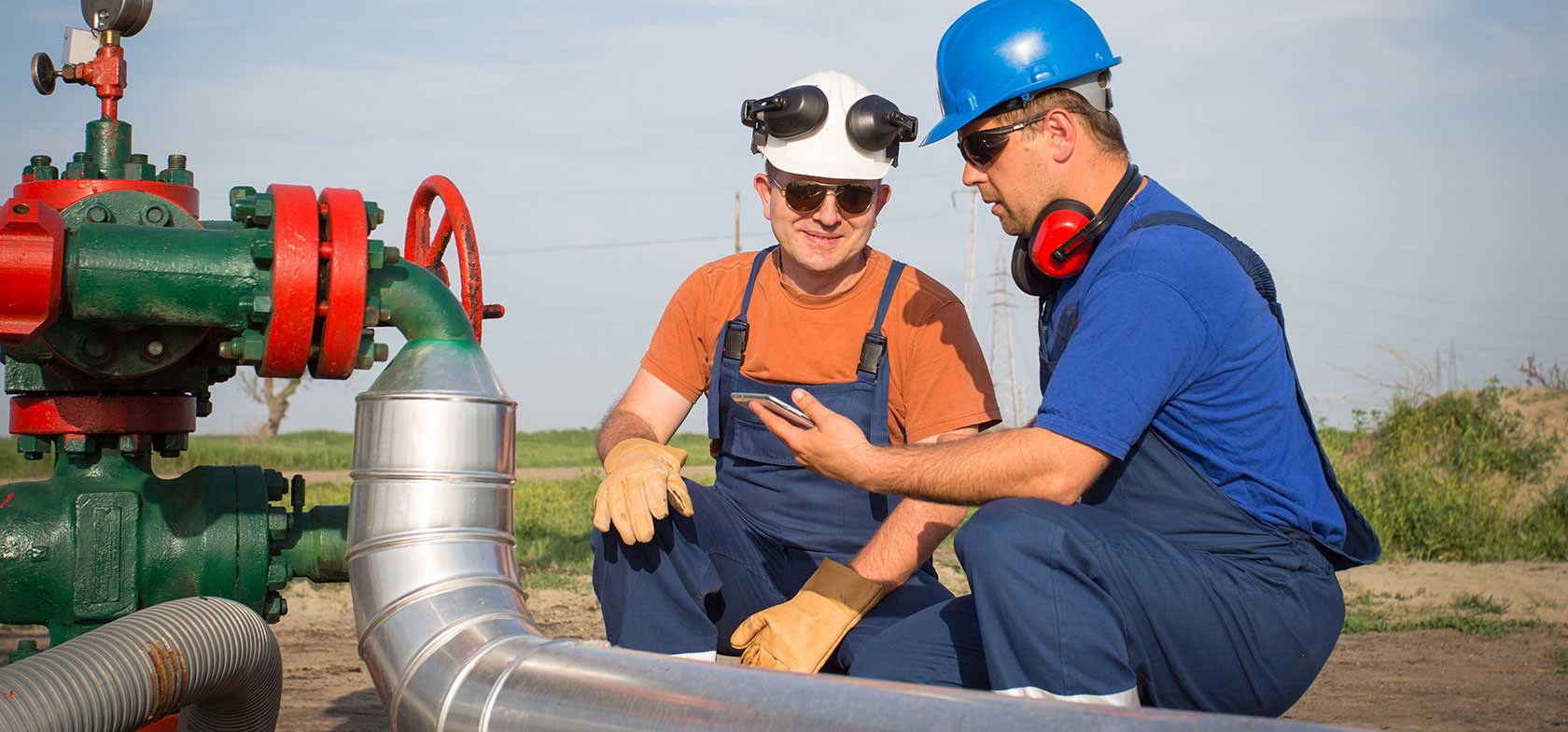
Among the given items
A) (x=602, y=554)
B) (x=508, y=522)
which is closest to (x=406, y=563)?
(x=508, y=522)

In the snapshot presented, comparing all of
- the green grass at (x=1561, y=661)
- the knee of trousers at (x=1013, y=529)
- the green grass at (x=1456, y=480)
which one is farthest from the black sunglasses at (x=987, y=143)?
the green grass at (x=1456, y=480)

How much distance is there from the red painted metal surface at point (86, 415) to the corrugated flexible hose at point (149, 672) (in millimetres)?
444

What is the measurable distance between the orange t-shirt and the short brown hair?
32.6 inches

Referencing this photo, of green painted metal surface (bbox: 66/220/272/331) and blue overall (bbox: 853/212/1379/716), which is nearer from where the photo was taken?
blue overall (bbox: 853/212/1379/716)

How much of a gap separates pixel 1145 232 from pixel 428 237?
1.73 metres

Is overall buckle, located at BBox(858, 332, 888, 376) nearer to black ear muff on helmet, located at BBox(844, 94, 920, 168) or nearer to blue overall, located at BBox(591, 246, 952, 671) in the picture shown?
blue overall, located at BBox(591, 246, 952, 671)

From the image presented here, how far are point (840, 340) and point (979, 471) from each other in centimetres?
122

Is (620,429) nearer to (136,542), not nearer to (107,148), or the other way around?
(136,542)

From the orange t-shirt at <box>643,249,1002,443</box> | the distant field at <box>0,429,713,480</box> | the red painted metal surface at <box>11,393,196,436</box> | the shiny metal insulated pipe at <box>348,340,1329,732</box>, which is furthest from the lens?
the distant field at <box>0,429,713,480</box>

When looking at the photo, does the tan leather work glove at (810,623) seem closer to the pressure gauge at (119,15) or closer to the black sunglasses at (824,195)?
the black sunglasses at (824,195)

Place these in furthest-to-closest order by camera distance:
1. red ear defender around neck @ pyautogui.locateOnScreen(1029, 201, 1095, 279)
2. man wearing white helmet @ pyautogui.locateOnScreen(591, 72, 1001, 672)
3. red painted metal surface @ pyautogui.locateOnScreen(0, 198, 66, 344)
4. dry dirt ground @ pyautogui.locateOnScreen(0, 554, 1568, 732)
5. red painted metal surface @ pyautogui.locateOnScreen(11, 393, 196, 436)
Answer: dry dirt ground @ pyautogui.locateOnScreen(0, 554, 1568, 732) → man wearing white helmet @ pyautogui.locateOnScreen(591, 72, 1001, 672) → red painted metal surface @ pyautogui.locateOnScreen(11, 393, 196, 436) → red ear defender around neck @ pyautogui.locateOnScreen(1029, 201, 1095, 279) → red painted metal surface @ pyautogui.locateOnScreen(0, 198, 66, 344)

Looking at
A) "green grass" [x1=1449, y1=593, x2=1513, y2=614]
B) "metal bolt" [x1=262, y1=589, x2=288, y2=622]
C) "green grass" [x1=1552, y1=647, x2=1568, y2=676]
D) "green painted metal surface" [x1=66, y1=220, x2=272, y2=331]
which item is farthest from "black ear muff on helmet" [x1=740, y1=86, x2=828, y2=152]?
"green grass" [x1=1449, y1=593, x2=1513, y2=614]

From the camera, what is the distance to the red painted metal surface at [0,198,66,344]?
2467 millimetres

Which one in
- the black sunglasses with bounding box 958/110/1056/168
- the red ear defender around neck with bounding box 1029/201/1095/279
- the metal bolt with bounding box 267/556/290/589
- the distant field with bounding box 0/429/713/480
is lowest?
the distant field with bounding box 0/429/713/480
